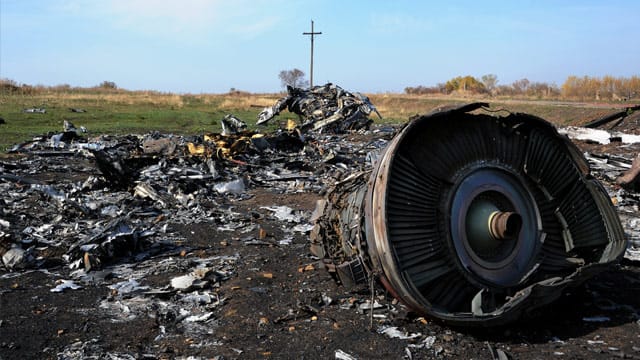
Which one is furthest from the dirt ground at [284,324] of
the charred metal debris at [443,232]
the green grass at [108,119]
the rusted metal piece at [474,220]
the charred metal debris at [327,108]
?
the charred metal debris at [327,108]

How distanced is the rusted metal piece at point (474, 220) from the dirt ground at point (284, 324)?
1.00ft

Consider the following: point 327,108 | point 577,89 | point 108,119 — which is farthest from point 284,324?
point 577,89

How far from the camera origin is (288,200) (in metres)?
9.70

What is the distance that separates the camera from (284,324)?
14.7 feet

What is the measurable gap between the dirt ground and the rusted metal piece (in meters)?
0.30

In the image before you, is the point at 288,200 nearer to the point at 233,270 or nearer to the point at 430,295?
the point at 233,270

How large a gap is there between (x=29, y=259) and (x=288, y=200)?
14.7 feet

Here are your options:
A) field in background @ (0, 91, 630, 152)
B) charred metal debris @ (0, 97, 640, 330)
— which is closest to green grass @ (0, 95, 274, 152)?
field in background @ (0, 91, 630, 152)

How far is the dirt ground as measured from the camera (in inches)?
156

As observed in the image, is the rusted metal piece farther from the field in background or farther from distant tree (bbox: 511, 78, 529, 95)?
distant tree (bbox: 511, 78, 529, 95)

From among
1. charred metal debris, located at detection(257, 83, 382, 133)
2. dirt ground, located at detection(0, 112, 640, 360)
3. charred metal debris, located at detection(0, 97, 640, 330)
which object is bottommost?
dirt ground, located at detection(0, 112, 640, 360)

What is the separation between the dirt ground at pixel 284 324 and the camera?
3959 millimetres

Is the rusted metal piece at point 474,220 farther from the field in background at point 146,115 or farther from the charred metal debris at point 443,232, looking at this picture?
the field in background at point 146,115

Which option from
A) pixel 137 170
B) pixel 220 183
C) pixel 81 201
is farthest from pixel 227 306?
pixel 137 170
